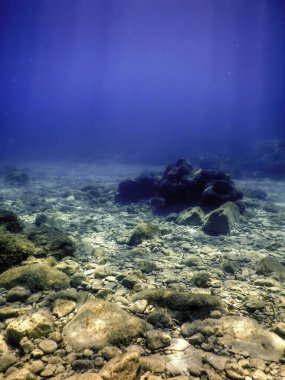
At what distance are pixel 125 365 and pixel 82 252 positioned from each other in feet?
15.9

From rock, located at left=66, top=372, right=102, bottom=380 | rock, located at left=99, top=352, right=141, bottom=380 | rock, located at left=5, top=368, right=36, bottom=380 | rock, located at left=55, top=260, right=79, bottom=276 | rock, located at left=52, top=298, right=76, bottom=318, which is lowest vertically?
rock, located at left=55, top=260, right=79, bottom=276

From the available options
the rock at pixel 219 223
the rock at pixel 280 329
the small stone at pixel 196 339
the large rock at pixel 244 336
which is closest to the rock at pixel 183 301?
the large rock at pixel 244 336

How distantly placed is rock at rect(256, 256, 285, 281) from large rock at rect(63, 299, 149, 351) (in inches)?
143

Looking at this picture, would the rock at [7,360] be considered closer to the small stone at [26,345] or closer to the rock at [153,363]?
the small stone at [26,345]

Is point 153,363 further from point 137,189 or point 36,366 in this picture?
point 137,189

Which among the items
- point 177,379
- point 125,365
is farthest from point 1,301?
point 177,379

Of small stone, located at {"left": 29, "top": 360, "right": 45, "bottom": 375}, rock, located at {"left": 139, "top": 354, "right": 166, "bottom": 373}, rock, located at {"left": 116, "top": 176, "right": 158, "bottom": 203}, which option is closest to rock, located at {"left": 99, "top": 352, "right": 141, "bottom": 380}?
rock, located at {"left": 139, "top": 354, "right": 166, "bottom": 373}

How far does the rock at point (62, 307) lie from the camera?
4.23 metres

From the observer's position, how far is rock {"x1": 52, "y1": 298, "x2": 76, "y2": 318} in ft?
13.9

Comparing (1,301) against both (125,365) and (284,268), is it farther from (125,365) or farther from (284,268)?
(284,268)

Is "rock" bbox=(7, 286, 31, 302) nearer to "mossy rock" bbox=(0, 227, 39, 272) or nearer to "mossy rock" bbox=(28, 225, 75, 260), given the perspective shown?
"mossy rock" bbox=(0, 227, 39, 272)

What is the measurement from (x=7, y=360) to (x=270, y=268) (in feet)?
18.4

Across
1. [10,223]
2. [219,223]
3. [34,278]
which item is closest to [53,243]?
[34,278]

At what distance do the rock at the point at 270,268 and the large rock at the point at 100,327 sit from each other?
364 cm
